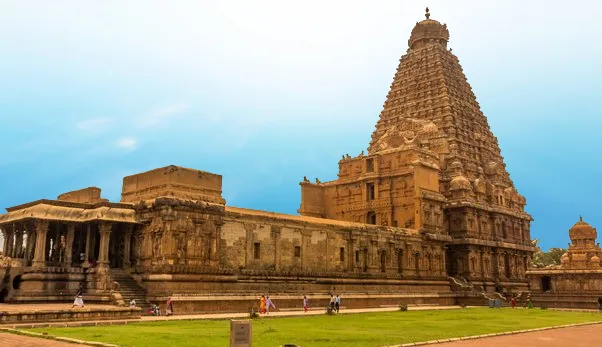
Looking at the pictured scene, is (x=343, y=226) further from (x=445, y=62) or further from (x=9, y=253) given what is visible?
(x=445, y=62)

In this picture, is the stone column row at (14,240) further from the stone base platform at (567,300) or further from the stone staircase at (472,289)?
the stone base platform at (567,300)

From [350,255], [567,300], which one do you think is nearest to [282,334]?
[350,255]

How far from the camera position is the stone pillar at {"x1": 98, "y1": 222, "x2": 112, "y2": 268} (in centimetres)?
3334

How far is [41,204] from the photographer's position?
111 ft

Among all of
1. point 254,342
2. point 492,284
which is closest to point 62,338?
point 254,342

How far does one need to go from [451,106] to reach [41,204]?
46.2 meters

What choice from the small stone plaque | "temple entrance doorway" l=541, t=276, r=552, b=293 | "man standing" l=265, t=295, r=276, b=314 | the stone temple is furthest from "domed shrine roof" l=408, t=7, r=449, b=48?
the small stone plaque

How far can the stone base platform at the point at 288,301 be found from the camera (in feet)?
108

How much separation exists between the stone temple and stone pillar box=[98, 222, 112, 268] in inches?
2.6

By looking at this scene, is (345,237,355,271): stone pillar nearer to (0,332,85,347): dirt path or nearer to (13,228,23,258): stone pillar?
(13,228,23,258): stone pillar

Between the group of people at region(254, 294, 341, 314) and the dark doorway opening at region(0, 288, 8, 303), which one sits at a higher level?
the dark doorway opening at region(0, 288, 8, 303)

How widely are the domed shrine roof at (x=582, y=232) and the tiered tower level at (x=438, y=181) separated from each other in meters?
7.93

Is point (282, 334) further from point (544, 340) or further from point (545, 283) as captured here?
point (545, 283)

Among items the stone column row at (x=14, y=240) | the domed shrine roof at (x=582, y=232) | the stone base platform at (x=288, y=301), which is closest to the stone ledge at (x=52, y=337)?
the stone base platform at (x=288, y=301)
